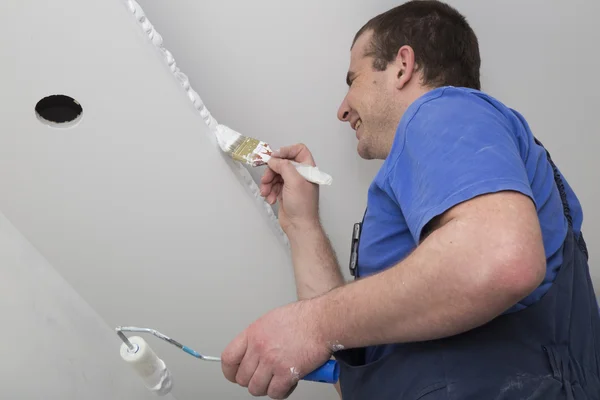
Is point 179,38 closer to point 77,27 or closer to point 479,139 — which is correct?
point 77,27

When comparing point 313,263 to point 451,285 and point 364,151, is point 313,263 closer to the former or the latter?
point 364,151

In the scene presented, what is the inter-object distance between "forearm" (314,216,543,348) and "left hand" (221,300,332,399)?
0.03 m

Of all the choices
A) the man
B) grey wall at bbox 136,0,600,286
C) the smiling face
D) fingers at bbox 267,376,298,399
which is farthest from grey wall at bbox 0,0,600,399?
fingers at bbox 267,376,298,399

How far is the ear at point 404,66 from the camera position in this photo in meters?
0.89

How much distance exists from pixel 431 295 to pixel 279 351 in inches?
9.7

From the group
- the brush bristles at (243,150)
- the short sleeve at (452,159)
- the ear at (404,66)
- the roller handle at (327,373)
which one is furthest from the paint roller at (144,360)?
the ear at (404,66)

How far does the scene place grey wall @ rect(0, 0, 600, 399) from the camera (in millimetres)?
799

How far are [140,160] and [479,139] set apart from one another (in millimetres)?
591

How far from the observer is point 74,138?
0.84 meters

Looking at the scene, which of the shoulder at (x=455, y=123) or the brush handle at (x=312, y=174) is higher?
the shoulder at (x=455, y=123)

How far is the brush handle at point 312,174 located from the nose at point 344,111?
0.12m

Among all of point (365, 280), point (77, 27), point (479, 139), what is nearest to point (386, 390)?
point (365, 280)

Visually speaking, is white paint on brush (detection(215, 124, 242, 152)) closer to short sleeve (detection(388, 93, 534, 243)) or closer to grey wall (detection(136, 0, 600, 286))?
grey wall (detection(136, 0, 600, 286))

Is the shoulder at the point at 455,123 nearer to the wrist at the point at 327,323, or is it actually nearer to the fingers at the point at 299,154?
the wrist at the point at 327,323
